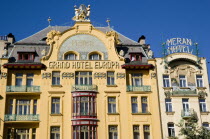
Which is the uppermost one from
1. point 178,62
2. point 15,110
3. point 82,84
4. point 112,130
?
point 178,62

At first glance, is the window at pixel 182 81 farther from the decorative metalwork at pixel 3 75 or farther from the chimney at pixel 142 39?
the decorative metalwork at pixel 3 75

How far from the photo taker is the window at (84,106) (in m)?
38.4

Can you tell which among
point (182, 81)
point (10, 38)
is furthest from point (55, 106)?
point (182, 81)

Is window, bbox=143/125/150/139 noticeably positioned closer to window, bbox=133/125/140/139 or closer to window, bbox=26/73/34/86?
window, bbox=133/125/140/139

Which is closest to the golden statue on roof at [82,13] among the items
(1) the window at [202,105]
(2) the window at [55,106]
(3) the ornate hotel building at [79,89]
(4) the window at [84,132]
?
(3) the ornate hotel building at [79,89]

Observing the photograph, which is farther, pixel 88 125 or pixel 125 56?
pixel 125 56

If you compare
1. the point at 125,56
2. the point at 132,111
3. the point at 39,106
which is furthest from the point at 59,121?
the point at 125,56

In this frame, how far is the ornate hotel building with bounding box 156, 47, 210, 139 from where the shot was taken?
130ft

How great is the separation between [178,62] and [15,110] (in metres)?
20.6

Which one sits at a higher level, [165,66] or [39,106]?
[165,66]

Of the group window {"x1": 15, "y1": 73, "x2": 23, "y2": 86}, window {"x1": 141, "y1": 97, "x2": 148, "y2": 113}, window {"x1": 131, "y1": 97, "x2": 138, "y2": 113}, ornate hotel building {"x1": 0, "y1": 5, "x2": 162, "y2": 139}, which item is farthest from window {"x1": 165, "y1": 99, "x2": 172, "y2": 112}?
window {"x1": 15, "y1": 73, "x2": 23, "y2": 86}

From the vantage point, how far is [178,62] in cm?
4256

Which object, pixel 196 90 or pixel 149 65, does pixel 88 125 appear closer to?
pixel 149 65

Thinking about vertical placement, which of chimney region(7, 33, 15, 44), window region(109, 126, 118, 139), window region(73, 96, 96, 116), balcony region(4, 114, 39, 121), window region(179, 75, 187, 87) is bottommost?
window region(109, 126, 118, 139)
